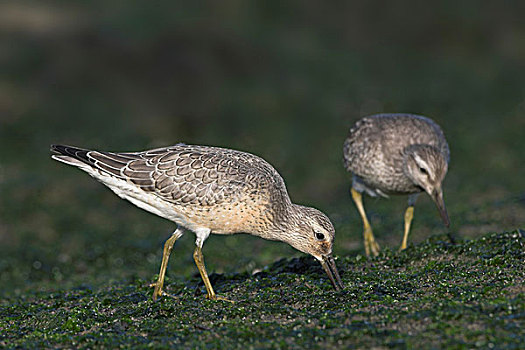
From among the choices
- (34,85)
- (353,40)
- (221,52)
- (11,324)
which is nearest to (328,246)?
(11,324)

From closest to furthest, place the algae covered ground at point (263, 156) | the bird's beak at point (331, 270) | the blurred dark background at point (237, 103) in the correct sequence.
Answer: the algae covered ground at point (263, 156) < the bird's beak at point (331, 270) < the blurred dark background at point (237, 103)

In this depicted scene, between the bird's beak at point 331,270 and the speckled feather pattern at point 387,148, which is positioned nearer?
the bird's beak at point 331,270

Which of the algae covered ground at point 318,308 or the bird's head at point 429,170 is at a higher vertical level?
the bird's head at point 429,170

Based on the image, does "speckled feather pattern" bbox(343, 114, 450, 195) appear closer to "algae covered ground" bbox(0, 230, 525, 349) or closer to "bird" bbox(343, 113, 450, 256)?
"bird" bbox(343, 113, 450, 256)

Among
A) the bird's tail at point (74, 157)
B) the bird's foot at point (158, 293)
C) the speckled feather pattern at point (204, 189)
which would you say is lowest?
the bird's foot at point (158, 293)

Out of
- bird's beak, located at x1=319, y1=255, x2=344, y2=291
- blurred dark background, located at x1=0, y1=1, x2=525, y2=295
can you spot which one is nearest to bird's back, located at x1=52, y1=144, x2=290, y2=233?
bird's beak, located at x1=319, y1=255, x2=344, y2=291

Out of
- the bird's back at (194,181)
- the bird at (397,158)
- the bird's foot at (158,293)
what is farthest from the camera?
the bird at (397,158)

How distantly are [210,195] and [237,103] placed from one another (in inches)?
683

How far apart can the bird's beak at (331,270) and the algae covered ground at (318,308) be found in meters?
0.12

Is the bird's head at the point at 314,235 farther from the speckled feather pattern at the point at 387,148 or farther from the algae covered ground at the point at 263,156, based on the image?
the speckled feather pattern at the point at 387,148

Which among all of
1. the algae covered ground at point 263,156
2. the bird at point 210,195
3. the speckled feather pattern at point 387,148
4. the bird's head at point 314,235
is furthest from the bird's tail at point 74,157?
the speckled feather pattern at point 387,148

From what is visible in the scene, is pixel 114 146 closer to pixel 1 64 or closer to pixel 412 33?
pixel 1 64

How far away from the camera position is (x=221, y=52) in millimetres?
28344

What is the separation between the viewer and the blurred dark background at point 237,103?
15.3 m
